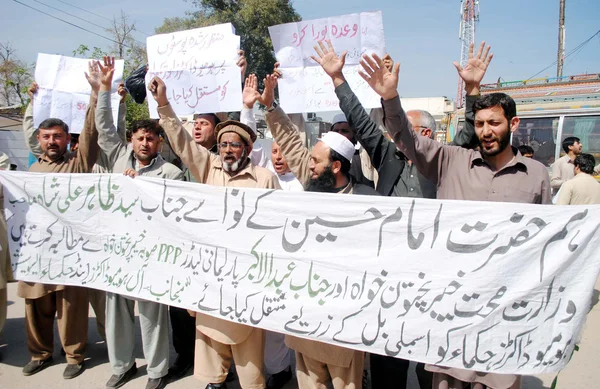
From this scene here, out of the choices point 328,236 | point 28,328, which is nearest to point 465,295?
point 328,236

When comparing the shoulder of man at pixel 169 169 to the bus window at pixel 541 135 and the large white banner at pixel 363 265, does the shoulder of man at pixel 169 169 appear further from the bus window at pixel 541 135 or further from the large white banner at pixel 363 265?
the bus window at pixel 541 135

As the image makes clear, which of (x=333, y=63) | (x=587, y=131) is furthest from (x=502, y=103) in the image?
(x=587, y=131)

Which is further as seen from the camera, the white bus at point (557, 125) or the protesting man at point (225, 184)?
the white bus at point (557, 125)

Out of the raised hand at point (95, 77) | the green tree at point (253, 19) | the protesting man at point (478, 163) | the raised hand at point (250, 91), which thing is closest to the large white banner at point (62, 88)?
the raised hand at point (95, 77)

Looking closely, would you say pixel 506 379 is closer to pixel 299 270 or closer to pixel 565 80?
pixel 299 270

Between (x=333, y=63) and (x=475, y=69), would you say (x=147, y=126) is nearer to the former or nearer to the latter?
(x=333, y=63)

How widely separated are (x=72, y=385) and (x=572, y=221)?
3.58 metres

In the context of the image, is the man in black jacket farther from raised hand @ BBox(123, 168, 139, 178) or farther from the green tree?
the green tree

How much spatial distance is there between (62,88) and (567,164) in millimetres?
6988

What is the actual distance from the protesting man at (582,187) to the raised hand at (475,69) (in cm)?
350

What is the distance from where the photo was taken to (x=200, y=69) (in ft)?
12.7

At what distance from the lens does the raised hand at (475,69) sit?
106 inches

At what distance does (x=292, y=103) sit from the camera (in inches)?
155

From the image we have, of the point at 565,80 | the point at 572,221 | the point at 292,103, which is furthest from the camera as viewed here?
the point at 565,80
